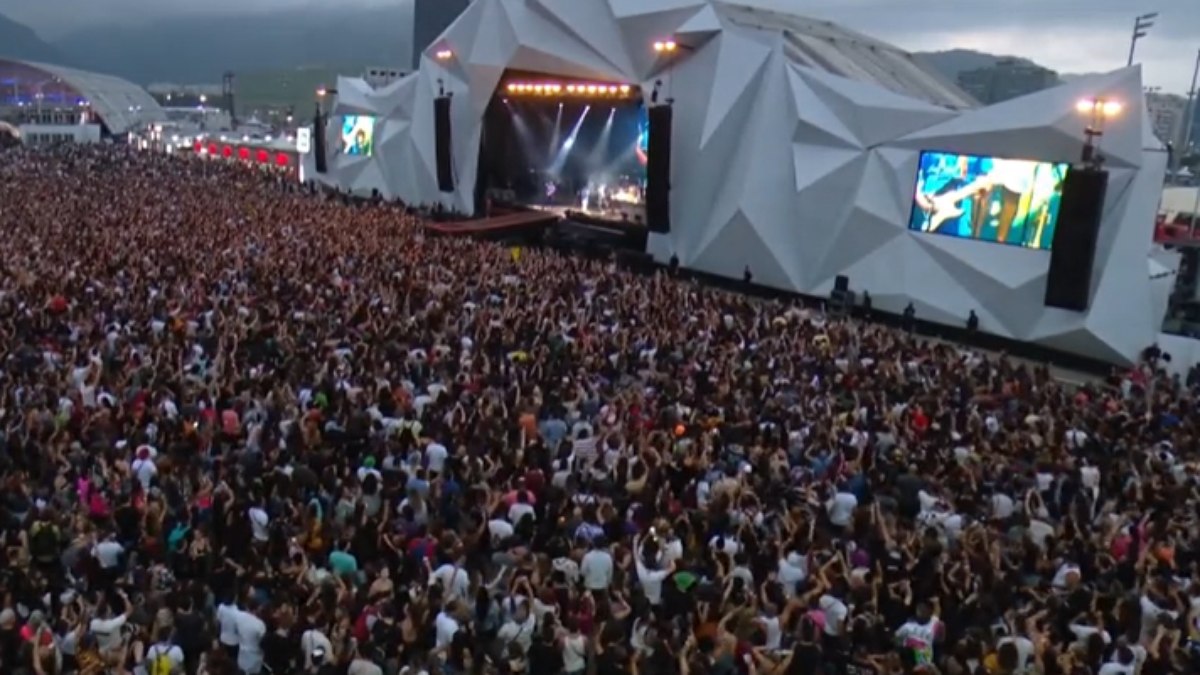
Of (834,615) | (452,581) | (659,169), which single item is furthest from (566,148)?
(834,615)

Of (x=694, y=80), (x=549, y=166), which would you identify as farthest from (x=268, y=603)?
(x=549, y=166)

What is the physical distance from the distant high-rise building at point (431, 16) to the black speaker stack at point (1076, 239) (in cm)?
9189

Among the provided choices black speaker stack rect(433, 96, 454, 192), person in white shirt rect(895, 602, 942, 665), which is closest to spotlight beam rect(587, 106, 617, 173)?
black speaker stack rect(433, 96, 454, 192)

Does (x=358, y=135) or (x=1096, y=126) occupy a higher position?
(x=358, y=135)

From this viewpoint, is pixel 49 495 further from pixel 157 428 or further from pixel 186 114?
pixel 186 114

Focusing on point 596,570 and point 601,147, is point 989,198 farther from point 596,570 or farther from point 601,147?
point 601,147

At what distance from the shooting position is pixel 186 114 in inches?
3472

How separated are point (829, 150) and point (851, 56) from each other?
7363mm

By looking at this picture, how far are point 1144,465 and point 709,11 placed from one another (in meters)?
15.1

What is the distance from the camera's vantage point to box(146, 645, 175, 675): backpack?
473 centimetres

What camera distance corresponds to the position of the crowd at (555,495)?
516cm

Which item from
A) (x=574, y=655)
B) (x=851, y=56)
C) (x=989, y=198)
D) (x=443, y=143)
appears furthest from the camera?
(x=443, y=143)

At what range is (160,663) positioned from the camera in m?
4.74

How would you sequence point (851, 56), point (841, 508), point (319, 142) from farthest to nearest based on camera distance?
point (319, 142) < point (851, 56) < point (841, 508)
